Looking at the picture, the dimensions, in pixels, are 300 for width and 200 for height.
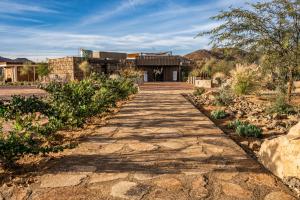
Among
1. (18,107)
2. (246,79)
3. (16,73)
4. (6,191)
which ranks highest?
(16,73)

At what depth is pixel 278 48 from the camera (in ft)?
36.4

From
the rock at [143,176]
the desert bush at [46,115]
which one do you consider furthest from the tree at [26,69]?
the rock at [143,176]

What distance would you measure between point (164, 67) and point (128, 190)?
126ft

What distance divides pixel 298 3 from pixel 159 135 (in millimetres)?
7658

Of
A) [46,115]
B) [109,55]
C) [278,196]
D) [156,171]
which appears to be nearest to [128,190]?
[156,171]

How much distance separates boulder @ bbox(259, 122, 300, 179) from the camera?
3221 mm

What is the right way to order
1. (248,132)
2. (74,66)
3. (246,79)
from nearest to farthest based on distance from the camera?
(248,132)
(246,79)
(74,66)

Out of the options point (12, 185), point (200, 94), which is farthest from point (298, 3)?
point (12, 185)

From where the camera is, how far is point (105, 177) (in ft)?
10.9

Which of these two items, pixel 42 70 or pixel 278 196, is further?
pixel 42 70

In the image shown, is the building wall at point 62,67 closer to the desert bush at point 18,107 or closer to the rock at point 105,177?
the desert bush at point 18,107

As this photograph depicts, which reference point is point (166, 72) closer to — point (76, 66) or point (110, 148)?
point (76, 66)

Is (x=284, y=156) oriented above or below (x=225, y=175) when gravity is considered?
above

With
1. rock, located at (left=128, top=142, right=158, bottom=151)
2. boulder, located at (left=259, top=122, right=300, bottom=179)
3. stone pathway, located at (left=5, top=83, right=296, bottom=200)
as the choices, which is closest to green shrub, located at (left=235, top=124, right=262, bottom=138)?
stone pathway, located at (left=5, top=83, right=296, bottom=200)
